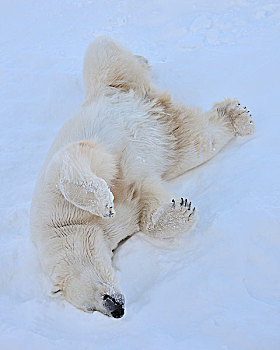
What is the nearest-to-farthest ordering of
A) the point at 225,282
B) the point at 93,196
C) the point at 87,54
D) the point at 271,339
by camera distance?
the point at 271,339, the point at 225,282, the point at 93,196, the point at 87,54

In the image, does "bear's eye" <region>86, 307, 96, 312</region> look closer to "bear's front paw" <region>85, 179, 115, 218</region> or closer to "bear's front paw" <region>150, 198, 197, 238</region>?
"bear's front paw" <region>85, 179, 115, 218</region>

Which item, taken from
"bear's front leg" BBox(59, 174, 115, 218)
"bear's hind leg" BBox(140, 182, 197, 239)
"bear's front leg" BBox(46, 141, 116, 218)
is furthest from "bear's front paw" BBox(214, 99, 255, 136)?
"bear's front leg" BBox(59, 174, 115, 218)

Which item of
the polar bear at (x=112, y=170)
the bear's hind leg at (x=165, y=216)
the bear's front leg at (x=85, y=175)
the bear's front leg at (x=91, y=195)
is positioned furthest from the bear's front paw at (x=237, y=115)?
the bear's front leg at (x=91, y=195)

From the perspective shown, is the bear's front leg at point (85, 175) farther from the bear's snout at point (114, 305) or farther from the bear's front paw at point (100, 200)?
the bear's snout at point (114, 305)

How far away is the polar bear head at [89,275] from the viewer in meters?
2.21

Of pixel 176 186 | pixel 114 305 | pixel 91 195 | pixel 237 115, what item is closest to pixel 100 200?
pixel 91 195

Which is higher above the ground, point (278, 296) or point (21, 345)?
point (278, 296)

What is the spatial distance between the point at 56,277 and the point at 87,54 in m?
2.10

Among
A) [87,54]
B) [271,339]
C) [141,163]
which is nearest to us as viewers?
[271,339]

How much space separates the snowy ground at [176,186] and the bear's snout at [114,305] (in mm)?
134

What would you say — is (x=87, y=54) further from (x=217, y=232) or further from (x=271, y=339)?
(x=271, y=339)

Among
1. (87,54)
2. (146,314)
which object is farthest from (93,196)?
(87,54)

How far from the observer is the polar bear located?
2.43 meters

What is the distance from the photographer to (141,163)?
303 cm
